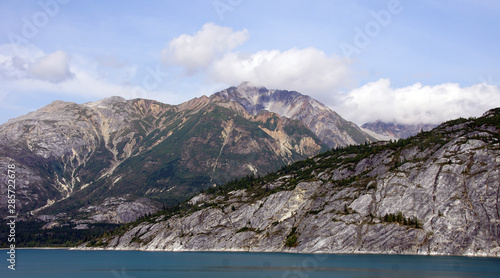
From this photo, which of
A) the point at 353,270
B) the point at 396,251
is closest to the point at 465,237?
the point at 396,251

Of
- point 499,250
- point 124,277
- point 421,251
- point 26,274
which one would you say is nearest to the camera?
point 124,277

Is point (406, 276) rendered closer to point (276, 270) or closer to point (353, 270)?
point (353, 270)

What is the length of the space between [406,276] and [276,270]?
135ft

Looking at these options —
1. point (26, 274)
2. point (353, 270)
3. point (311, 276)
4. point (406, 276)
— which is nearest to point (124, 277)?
point (26, 274)

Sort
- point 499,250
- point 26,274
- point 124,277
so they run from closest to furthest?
1. point 124,277
2. point 26,274
3. point 499,250

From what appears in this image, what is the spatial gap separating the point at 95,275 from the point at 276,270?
58.6m

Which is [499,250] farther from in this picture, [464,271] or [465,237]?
[464,271]

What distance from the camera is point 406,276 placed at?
12019 centimetres

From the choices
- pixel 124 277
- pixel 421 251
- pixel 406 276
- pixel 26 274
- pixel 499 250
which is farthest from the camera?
pixel 421 251

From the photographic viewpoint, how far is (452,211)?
7456 inches

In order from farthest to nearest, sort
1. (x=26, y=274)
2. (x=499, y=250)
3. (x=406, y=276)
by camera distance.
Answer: (x=499, y=250) → (x=26, y=274) → (x=406, y=276)

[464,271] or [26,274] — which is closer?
[464,271]

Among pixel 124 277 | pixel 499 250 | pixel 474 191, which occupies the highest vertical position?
pixel 474 191

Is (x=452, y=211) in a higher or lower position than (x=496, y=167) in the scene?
lower
